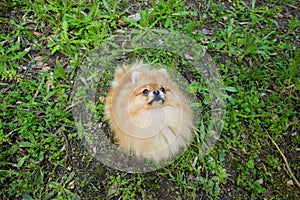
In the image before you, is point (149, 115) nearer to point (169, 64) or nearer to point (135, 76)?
point (135, 76)

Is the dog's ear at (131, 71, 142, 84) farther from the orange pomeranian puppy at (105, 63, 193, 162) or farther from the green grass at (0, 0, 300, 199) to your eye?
the green grass at (0, 0, 300, 199)

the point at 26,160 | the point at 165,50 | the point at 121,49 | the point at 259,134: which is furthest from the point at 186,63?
the point at 26,160

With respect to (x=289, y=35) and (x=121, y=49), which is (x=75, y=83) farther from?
(x=289, y=35)

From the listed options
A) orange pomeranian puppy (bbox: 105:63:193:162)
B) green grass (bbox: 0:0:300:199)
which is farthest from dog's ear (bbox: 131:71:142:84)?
green grass (bbox: 0:0:300:199)

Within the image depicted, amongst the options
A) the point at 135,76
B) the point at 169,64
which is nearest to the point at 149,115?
the point at 135,76

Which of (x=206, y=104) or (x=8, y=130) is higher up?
(x=206, y=104)

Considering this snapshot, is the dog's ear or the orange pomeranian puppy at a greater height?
the dog's ear

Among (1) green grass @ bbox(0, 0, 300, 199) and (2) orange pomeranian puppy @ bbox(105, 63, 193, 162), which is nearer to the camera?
(2) orange pomeranian puppy @ bbox(105, 63, 193, 162)
